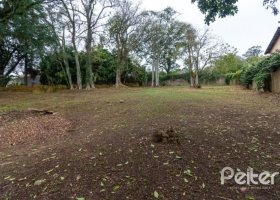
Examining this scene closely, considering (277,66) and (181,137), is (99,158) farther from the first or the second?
(277,66)

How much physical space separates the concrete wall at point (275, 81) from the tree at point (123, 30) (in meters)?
14.9

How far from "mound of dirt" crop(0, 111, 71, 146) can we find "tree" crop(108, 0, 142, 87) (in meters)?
17.4

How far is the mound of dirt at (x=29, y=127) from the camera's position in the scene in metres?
5.77

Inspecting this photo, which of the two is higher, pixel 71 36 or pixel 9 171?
pixel 71 36

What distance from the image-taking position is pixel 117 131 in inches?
213

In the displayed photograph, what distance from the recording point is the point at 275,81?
41.9ft

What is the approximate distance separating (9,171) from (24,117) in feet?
13.6

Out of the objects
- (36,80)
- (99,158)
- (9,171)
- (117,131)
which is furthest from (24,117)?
(36,80)

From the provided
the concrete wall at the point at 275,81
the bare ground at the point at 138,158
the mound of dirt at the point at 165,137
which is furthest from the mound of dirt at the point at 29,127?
the concrete wall at the point at 275,81

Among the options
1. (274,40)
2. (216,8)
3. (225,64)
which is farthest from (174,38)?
(216,8)

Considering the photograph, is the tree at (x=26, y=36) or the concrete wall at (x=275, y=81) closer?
the concrete wall at (x=275, y=81)

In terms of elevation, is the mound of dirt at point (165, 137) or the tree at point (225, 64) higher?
the tree at point (225, 64)

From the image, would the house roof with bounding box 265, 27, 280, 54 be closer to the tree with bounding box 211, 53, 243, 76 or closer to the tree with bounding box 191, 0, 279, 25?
the tree with bounding box 211, 53, 243, 76

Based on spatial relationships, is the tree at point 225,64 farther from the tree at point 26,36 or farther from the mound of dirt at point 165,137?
the mound of dirt at point 165,137
